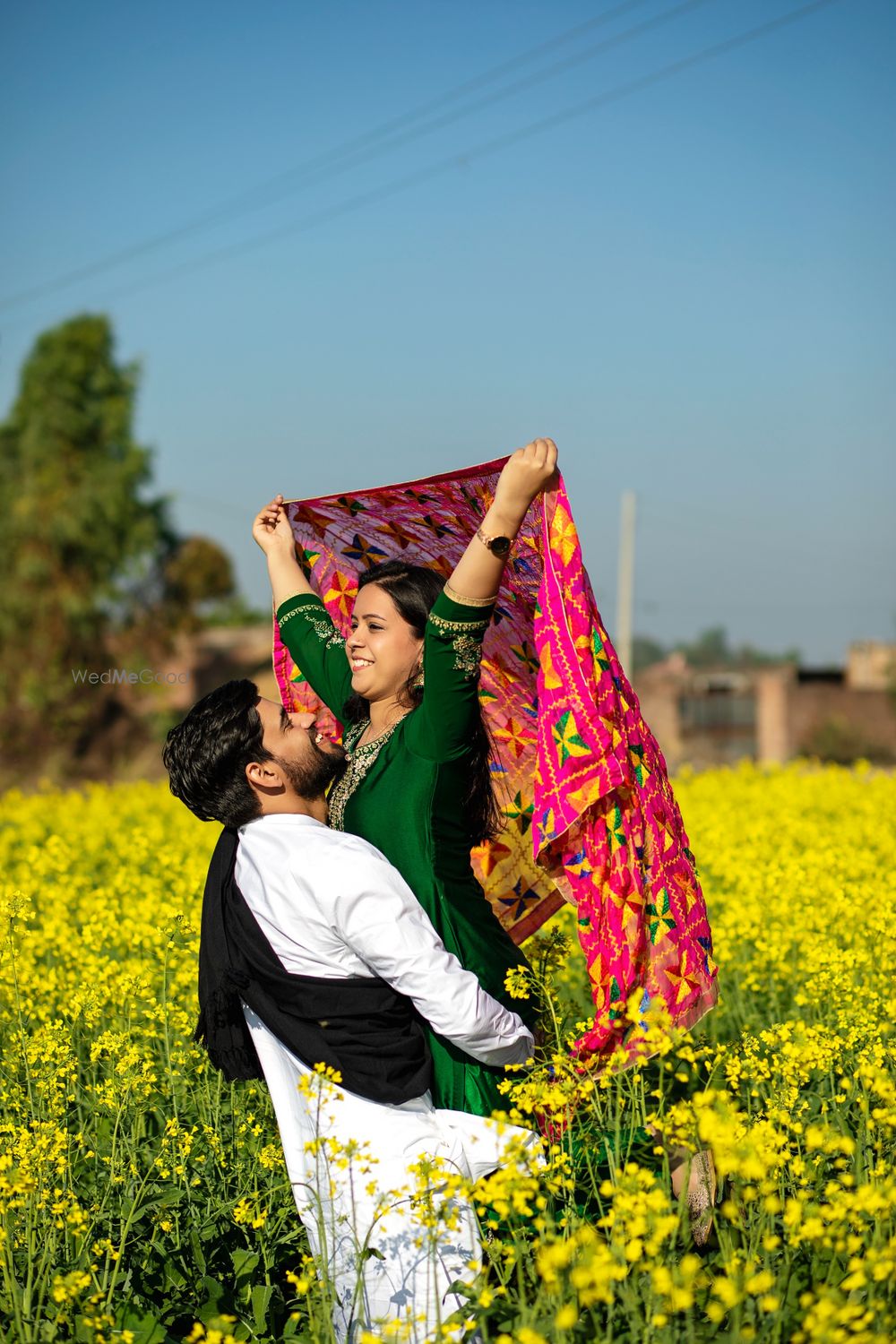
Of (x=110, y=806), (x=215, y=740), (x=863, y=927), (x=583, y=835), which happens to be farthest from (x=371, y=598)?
(x=110, y=806)

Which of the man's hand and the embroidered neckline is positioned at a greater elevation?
the man's hand

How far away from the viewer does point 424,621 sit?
2793 millimetres

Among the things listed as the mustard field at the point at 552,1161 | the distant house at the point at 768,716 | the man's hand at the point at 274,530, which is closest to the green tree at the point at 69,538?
the distant house at the point at 768,716

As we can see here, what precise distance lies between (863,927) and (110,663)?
76.6 ft

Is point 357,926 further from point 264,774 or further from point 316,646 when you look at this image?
point 316,646

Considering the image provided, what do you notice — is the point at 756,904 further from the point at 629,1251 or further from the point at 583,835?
the point at 629,1251

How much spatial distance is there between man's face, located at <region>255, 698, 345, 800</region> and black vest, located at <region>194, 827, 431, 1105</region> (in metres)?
0.20

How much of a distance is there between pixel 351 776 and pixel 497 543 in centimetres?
63

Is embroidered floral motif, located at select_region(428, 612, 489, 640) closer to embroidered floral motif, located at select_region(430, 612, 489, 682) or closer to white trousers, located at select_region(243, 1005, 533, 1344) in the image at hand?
embroidered floral motif, located at select_region(430, 612, 489, 682)

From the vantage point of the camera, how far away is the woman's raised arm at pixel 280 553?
347cm

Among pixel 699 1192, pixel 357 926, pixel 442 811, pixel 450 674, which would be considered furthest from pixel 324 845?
pixel 699 1192

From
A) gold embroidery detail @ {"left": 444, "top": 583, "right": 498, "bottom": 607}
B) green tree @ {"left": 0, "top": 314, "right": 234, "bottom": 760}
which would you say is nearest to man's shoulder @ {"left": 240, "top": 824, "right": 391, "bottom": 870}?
gold embroidery detail @ {"left": 444, "top": 583, "right": 498, "bottom": 607}

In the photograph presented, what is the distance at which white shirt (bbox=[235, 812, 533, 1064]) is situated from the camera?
2.44 meters

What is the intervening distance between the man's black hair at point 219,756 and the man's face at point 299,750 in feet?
0.07
